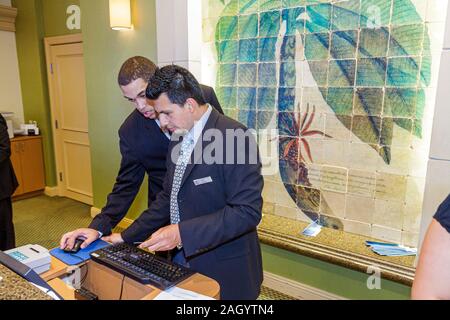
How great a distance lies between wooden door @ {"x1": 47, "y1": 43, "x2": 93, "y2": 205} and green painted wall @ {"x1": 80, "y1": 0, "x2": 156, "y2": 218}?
0.76m

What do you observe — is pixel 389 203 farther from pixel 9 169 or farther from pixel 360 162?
pixel 9 169

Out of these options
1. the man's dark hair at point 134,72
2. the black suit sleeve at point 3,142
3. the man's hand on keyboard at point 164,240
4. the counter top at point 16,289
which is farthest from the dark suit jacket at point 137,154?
the black suit sleeve at point 3,142

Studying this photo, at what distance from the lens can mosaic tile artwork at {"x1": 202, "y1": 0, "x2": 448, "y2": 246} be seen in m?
1.98

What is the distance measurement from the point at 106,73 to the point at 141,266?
2.70m

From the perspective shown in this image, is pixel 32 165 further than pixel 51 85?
Yes

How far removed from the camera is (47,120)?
15.2 feet

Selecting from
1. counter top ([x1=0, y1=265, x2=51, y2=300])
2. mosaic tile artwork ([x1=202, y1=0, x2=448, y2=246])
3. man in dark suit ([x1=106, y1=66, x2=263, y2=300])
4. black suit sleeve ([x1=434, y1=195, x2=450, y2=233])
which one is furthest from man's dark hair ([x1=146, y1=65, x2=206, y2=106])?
mosaic tile artwork ([x1=202, y1=0, x2=448, y2=246])

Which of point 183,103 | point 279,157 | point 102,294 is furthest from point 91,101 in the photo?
point 102,294

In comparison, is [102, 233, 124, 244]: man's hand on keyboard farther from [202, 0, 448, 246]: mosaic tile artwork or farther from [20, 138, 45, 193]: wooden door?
[20, 138, 45, 193]: wooden door

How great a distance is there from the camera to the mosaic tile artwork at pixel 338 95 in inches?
77.9

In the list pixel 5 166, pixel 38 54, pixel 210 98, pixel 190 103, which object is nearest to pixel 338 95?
pixel 210 98

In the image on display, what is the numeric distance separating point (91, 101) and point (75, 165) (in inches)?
52.6

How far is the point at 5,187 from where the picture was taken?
9.05 feet

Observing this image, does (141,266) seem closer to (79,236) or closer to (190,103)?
(79,236)
